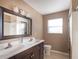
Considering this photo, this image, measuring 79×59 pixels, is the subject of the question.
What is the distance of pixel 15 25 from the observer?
2305 mm

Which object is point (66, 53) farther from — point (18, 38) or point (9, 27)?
point (9, 27)

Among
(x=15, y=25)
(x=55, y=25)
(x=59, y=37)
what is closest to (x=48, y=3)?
(x=15, y=25)

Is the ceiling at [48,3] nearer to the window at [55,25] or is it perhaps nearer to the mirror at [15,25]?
the mirror at [15,25]

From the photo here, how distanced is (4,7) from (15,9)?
1.26ft

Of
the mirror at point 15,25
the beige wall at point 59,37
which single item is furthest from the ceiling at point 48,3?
the beige wall at point 59,37

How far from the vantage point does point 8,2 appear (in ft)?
6.99

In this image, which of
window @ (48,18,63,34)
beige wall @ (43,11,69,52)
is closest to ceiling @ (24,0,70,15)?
beige wall @ (43,11,69,52)

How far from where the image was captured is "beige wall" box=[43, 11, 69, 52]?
156 inches

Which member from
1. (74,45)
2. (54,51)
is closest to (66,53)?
(54,51)

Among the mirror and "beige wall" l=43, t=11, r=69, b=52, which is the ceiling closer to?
the mirror

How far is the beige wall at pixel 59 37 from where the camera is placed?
13.0 feet

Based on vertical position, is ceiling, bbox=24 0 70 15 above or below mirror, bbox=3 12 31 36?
above

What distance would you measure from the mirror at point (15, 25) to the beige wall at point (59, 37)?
1734 mm

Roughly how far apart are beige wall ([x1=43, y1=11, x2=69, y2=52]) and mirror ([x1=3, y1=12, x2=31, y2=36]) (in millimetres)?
1734
